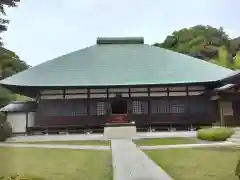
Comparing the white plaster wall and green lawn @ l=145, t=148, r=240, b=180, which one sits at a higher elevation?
the white plaster wall

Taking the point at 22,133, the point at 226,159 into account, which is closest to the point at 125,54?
the point at 22,133

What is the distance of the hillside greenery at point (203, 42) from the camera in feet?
154

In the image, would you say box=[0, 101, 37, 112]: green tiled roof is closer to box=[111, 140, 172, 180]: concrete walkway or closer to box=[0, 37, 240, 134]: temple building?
box=[0, 37, 240, 134]: temple building

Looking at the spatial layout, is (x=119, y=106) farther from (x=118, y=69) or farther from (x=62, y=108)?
(x=62, y=108)

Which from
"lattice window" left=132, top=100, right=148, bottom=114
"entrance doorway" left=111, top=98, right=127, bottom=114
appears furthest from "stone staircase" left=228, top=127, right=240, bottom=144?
"entrance doorway" left=111, top=98, right=127, bottom=114

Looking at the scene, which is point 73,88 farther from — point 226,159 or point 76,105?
point 226,159

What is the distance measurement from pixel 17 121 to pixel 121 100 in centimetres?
775

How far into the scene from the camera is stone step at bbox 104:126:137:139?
19.8 meters

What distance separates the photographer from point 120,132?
66.1 ft

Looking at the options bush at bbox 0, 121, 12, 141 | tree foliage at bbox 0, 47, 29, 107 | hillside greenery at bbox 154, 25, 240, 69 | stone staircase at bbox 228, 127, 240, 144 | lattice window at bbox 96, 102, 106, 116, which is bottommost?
stone staircase at bbox 228, 127, 240, 144

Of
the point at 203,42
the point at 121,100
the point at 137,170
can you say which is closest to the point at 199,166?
the point at 137,170

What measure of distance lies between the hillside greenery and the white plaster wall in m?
27.4

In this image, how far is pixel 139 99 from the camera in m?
24.1

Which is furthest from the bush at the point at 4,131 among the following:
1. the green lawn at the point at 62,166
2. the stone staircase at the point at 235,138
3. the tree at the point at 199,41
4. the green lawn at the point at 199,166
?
the tree at the point at 199,41
